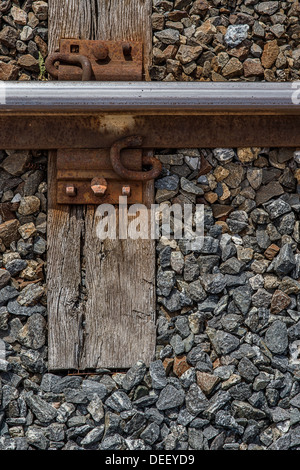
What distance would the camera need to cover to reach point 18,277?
90.1 inches

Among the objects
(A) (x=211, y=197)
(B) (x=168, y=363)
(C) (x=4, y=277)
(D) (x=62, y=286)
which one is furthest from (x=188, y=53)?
(B) (x=168, y=363)

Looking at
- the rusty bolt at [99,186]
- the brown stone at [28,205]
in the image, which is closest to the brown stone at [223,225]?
the rusty bolt at [99,186]

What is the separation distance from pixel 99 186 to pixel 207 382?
1115 millimetres

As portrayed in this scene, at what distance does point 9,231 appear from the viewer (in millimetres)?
2271

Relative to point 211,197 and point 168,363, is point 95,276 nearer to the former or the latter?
point 168,363

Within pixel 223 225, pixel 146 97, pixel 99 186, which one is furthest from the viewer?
pixel 223 225

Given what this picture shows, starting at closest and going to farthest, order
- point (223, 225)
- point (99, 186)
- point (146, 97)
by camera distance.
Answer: point (146, 97) → point (99, 186) → point (223, 225)

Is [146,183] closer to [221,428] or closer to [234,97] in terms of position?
[234,97]

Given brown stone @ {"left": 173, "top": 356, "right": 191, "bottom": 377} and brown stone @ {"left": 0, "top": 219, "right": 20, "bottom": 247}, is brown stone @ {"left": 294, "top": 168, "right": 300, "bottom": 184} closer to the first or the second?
brown stone @ {"left": 173, "top": 356, "right": 191, "bottom": 377}

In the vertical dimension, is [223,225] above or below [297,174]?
below

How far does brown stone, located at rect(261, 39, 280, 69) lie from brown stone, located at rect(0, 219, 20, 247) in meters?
1.54

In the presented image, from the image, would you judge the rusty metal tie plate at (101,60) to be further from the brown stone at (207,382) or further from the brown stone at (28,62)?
the brown stone at (207,382)

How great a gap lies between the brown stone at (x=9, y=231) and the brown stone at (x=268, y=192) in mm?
1258

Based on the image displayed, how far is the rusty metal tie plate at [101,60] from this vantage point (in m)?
2.22
